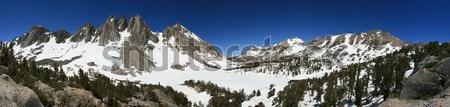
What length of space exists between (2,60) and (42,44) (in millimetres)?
156879

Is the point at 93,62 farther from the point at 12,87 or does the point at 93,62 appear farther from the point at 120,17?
the point at 12,87

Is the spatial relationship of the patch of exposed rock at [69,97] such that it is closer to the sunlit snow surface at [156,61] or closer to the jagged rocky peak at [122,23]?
the sunlit snow surface at [156,61]

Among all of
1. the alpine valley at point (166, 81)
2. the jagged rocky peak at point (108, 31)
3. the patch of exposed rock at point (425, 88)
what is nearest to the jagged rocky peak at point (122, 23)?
the alpine valley at point (166, 81)

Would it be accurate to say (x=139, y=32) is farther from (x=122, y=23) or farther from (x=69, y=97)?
(x=69, y=97)

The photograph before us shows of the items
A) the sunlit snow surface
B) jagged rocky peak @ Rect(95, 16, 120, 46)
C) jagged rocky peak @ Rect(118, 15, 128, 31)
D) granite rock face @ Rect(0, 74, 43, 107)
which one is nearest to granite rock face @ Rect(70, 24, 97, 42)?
the sunlit snow surface

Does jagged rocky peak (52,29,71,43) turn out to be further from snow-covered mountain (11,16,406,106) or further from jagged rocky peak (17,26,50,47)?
jagged rocky peak (17,26,50,47)

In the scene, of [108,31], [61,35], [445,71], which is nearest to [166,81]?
[108,31]

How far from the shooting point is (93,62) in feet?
349

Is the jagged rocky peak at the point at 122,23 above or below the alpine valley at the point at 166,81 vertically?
above

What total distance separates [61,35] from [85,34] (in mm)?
20463

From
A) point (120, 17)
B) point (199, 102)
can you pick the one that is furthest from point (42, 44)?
point (199, 102)

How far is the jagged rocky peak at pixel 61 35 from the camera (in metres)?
→ 165

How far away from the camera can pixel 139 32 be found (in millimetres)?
161125

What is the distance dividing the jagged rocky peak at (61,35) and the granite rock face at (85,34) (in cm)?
700
